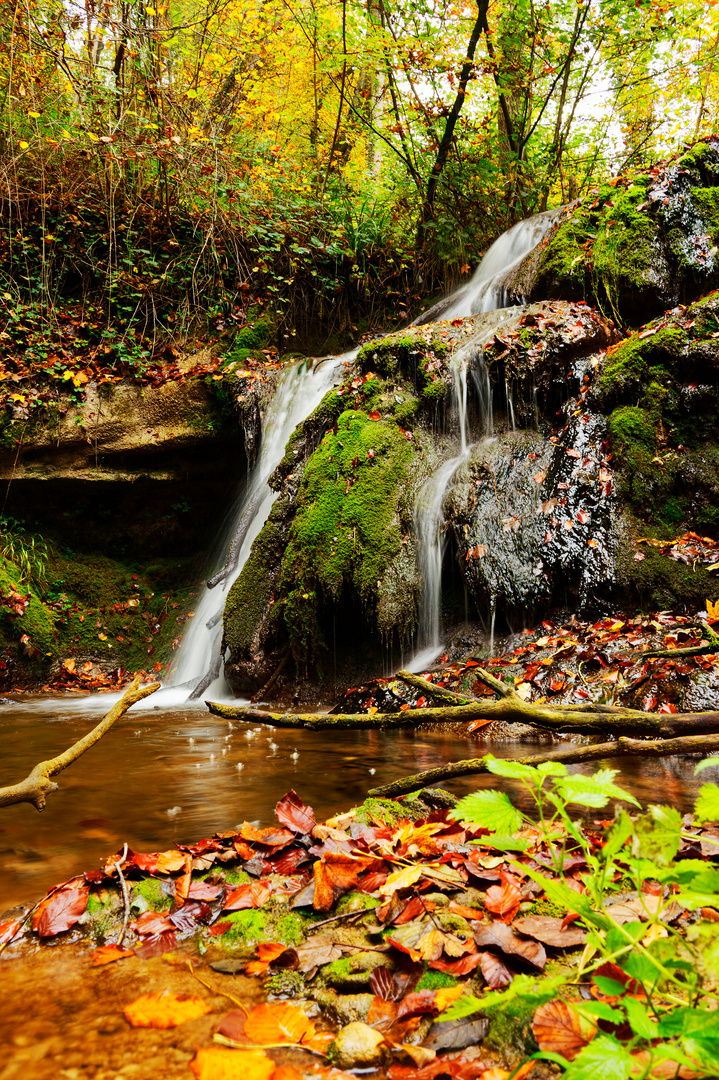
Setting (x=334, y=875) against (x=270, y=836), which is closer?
(x=334, y=875)

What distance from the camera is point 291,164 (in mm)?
10828

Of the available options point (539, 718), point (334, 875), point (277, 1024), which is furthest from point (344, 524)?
point (277, 1024)

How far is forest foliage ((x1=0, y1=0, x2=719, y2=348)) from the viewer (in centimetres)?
875

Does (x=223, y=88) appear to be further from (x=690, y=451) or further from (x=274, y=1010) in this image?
(x=274, y=1010)

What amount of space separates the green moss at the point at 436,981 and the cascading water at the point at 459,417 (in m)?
3.94

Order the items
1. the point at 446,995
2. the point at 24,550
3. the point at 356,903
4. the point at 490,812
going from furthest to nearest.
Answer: the point at 24,550
the point at 356,903
the point at 446,995
the point at 490,812

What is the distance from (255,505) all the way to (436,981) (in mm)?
6767

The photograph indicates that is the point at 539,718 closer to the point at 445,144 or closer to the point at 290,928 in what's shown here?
the point at 290,928

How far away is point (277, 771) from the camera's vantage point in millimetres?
3062

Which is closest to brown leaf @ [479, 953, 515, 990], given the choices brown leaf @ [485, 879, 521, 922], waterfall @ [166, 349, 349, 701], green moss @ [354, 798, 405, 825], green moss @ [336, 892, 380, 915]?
brown leaf @ [485, 879, 521, 922]

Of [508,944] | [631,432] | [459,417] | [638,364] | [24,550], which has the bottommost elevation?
[508,944]

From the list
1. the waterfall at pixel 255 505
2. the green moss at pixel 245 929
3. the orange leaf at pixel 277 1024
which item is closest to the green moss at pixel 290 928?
the green moss at pixel 245 929

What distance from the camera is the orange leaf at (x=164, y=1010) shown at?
1.17 metres

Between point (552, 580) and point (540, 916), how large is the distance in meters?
3.73
